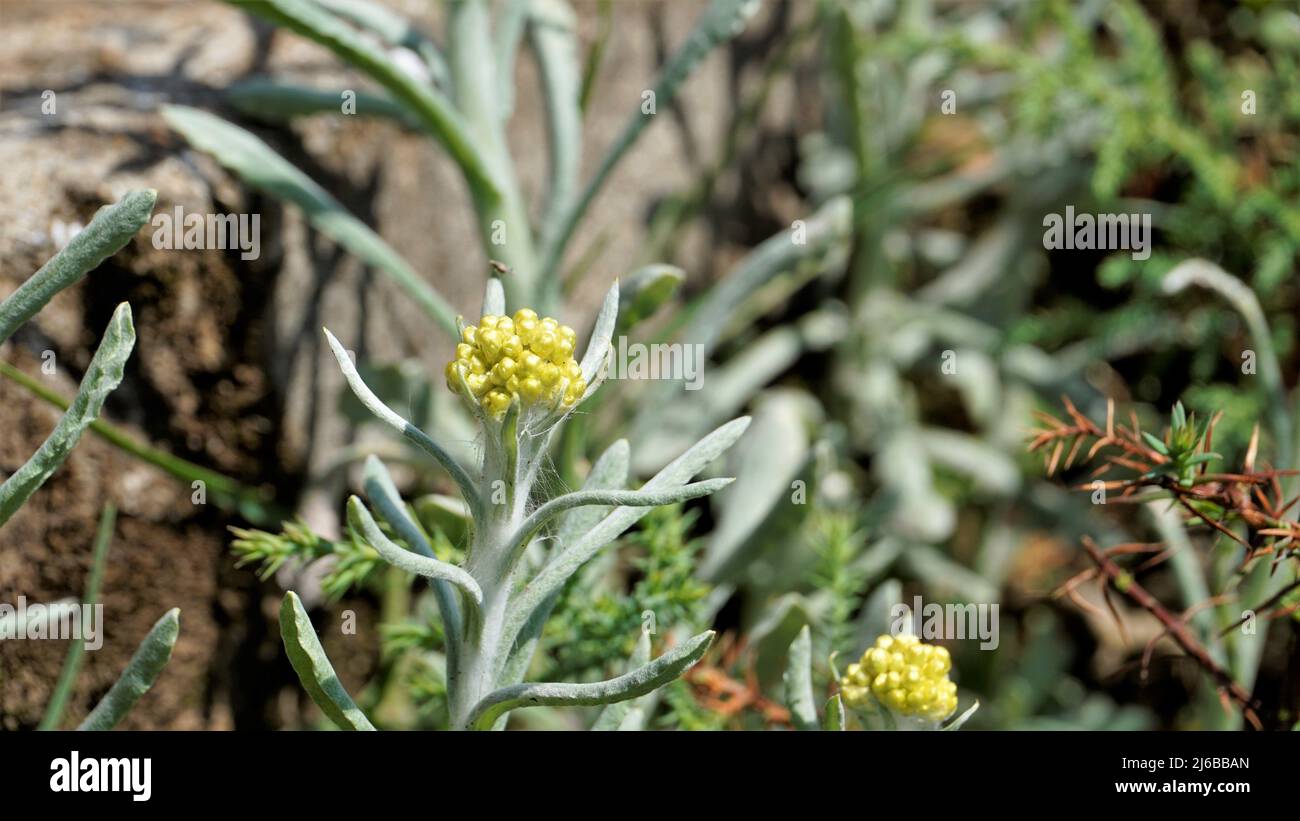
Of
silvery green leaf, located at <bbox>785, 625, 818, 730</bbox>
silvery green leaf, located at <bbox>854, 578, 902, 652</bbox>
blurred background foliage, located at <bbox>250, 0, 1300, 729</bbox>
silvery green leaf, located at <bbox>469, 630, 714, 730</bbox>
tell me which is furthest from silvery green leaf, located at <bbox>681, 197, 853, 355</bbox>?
silvery green leaf, located at <bbox>469, 630, 714, 730</bbox>

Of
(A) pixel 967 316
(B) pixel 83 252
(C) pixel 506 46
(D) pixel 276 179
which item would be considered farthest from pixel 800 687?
(A) pixel 967 316

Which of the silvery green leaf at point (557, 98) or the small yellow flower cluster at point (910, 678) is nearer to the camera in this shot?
the small yellow flower cluster at point (910, 678)

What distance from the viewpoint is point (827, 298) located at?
2010mm

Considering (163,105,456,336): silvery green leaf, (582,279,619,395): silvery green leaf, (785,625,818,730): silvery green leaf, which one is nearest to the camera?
(582,279,619,395): silvery green leaf

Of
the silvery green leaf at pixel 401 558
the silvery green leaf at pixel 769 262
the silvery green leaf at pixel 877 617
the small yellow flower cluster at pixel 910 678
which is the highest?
the silvery green leaf at pixel 769 262

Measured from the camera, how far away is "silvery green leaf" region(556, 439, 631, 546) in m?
0.96

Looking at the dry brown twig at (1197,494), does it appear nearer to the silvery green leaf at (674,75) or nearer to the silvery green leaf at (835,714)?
the silvery green leaf at (835,714)

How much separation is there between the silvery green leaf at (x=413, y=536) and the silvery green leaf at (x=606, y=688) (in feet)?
0.17

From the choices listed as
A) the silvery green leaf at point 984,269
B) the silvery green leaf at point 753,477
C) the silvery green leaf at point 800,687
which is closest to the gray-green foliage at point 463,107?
the silvery green leaf at point 753,477

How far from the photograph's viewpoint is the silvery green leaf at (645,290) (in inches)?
46.1

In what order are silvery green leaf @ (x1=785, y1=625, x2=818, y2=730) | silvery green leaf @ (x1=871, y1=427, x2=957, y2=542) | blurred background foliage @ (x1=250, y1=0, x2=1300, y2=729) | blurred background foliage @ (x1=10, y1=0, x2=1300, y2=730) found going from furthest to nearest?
silvery green leaf @ (x1=871, y1=427, x2=957, y2=542), blurred background foliage @ (x1=250, y1=0, x2=1300, y2=729), blurred background foliage @ (x1=10, y1=0, x2=1300, y2=730), silvery green leaf @ (x1=785, y1=625, x2=818, y2=730)

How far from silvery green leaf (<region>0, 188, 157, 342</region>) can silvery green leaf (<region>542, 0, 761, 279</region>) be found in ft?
1.99

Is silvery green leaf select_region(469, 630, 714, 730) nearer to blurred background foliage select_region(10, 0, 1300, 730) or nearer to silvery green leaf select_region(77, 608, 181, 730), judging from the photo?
silvery green leaf select_region(77, 608, 181, 730)
